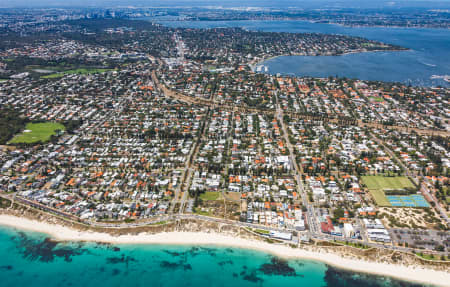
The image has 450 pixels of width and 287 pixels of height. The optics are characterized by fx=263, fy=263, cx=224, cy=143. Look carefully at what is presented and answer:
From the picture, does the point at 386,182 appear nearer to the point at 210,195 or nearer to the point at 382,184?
the point at 382,184

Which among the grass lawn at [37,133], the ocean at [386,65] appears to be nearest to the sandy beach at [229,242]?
the grass lawn at [37,133]

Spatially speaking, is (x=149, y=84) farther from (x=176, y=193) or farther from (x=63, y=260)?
(x=63, y=260)

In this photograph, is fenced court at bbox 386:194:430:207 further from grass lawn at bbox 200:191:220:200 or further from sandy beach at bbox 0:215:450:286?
grass lawn at bbox 200:191:220:200

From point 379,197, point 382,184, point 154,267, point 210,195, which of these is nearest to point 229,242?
point 210,195

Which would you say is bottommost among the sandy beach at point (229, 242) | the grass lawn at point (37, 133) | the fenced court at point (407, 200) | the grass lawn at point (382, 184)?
the sandy beach at point (229, 242)

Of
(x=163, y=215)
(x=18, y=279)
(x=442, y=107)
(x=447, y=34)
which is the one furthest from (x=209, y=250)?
(x=447, y=34)

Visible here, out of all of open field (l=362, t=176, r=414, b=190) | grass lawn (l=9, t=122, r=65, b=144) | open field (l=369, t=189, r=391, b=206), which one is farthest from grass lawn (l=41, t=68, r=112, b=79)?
open field (l=369, t=189, r=391, b=206)

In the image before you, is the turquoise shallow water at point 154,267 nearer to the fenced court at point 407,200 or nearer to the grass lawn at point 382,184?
the fenced court at point 407,200
